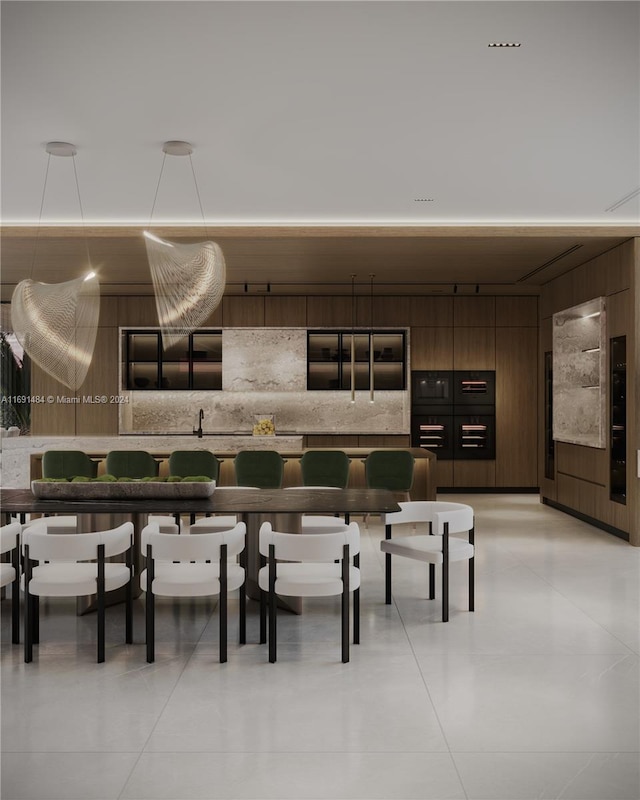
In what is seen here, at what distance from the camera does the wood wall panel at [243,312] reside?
34.8ft

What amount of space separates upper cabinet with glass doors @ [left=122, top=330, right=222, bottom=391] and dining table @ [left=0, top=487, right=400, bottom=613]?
5343 millimetres

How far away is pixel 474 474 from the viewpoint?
10828 millimetres

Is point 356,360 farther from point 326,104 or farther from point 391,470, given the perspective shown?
point 326,104

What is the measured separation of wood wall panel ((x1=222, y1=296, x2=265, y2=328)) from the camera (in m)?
10.6

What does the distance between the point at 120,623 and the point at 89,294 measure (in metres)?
2.21

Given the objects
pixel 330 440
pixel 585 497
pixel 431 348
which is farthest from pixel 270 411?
pixel 585 497

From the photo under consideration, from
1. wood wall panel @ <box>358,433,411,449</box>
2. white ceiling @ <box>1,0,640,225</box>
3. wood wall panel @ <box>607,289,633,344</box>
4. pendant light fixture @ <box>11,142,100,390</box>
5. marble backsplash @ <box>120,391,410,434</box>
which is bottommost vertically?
wood wall panel @ <box>358,433,411,449</box>

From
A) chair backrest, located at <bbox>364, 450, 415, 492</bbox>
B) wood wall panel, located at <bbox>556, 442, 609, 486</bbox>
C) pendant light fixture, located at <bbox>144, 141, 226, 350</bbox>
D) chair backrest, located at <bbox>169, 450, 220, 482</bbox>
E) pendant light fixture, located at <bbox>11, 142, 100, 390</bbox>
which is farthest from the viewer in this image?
chair backrest, located at <bbox>364, 450, 415, 492</bbox>

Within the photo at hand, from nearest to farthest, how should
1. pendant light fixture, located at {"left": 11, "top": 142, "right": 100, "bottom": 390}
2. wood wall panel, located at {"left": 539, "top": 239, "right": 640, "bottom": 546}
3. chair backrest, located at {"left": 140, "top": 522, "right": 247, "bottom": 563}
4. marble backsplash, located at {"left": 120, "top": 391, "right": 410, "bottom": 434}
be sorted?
chair backrest, located at {"left": 140, "top": 522, "right": 247, "bottom": 563}, pendant light fixture, located at {"left": 11, "top": 142, "right": 100, "bottom": 390}, wood wall panel, located at {"left": 539, "top": 239, "right": 640, "bottom": 546}, marble backsplash, located at {"left": 120, "top": 391, "right": 410, "bottom": 434}

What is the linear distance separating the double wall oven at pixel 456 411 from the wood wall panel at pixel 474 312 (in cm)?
74

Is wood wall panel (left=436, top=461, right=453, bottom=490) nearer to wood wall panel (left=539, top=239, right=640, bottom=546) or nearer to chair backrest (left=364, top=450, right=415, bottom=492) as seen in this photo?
wood wall panel (left=539, top=239, right=640, bottom=546)

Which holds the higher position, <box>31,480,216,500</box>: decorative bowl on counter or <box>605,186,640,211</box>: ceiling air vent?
<box>605,186,640,211</box>: ceiling air vent

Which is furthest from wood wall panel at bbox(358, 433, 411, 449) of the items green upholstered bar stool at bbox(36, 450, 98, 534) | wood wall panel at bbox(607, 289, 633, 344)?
green upholstered bar stool at bbox(36, 450, 98, 534)

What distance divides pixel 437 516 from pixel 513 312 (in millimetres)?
6846
